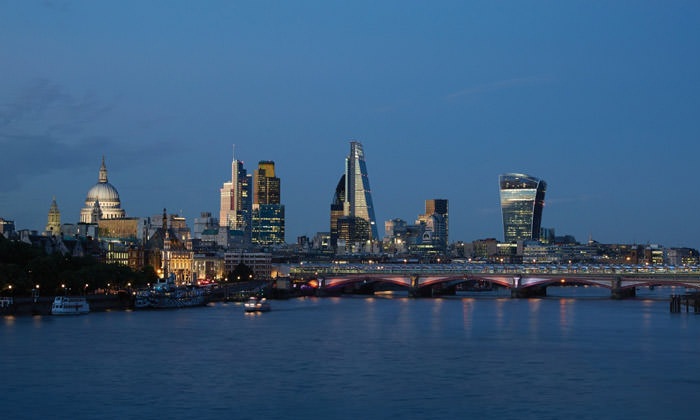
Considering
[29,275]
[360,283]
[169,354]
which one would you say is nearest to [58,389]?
[169,354]

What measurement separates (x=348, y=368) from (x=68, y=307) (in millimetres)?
39670

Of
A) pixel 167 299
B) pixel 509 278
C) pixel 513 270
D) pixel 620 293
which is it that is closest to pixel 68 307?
pixel 167 299

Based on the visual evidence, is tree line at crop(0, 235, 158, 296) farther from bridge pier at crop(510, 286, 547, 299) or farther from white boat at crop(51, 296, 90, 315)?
bridge pier at crop(510, 286, 547, 299)

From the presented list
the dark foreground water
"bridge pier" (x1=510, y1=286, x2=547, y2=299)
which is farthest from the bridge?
the dark foreground water

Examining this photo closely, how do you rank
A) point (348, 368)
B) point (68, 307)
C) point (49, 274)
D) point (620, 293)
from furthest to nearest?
point (620, 293) < point (49, 274) < point (68, 307) < point (348, 368)

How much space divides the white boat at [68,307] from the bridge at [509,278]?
5490cm

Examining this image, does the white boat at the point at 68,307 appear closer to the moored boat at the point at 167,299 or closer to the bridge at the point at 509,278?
the moored boat at the point at 167,299

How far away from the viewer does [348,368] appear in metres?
51.7

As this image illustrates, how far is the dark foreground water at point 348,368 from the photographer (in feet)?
135

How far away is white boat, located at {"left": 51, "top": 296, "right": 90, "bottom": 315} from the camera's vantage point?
278ft

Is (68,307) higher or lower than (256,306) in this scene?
higher

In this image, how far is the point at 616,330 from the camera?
73.6 metres

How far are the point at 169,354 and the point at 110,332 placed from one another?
1339 centimetres

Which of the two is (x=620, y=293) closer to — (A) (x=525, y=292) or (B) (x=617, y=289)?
(B) (x=617, y=289)
